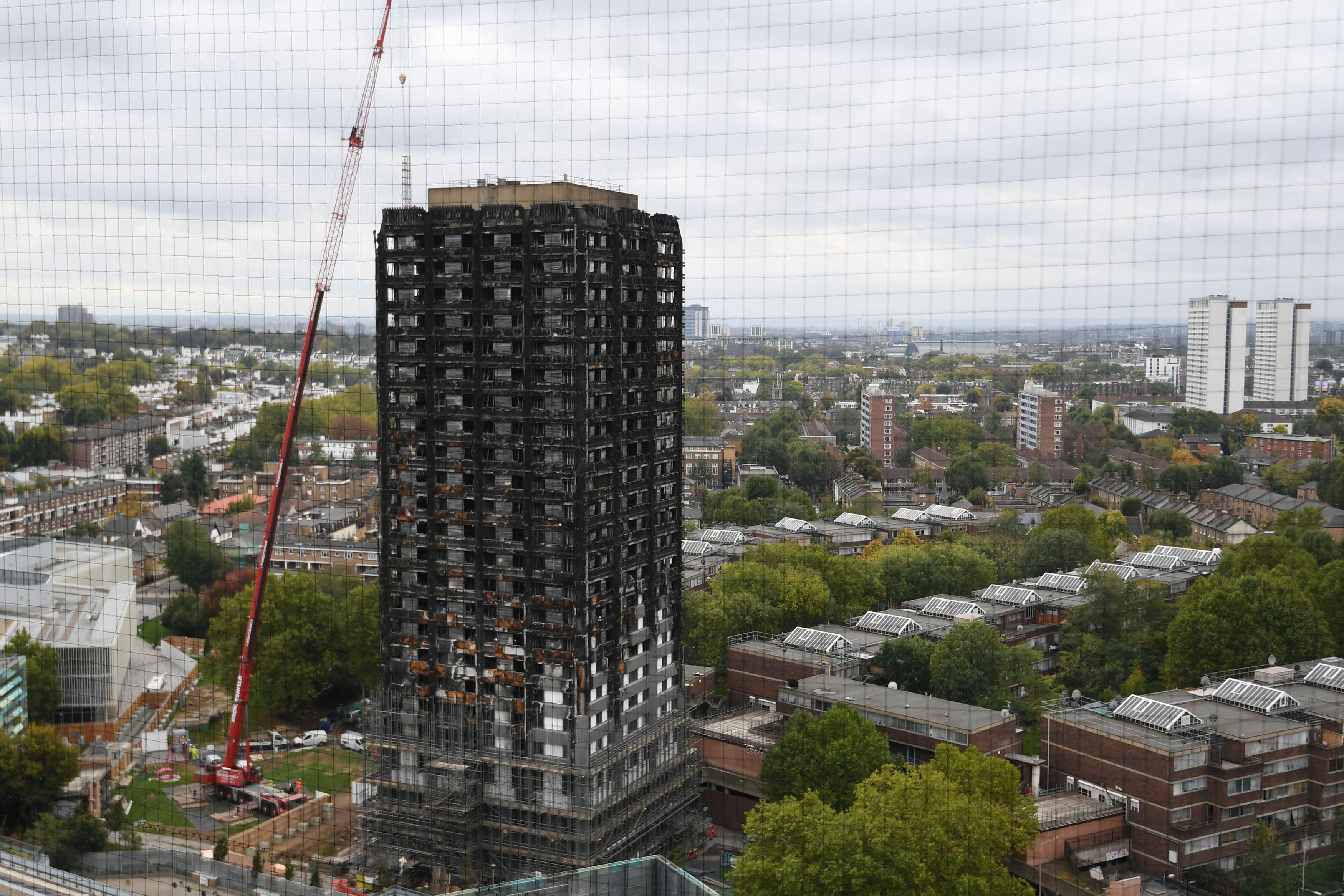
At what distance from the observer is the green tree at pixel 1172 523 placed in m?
13.5

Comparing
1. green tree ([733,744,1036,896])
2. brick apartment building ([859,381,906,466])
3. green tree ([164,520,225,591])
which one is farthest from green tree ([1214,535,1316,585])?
green tree ([164,520,225,591])

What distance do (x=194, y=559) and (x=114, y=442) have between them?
4249 millimetres

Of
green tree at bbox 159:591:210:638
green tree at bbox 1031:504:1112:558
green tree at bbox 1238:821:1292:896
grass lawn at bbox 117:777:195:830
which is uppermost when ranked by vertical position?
green tree at bbox 1031:504:1112:558

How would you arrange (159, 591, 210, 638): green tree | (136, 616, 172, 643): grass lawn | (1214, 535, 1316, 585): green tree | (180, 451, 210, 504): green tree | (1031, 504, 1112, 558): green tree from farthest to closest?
(180, 451, 210, 504): green tree, (1031, 504, 1112, 558): green tree, (159, 591, 210, 638): green tree, (136, 616, 172, 643): grass lawn, (1214, 535, 1316, 585): green tree

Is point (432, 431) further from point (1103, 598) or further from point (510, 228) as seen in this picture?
point (1103, 598)

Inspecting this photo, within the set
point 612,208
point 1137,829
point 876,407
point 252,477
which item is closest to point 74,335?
point 612,208

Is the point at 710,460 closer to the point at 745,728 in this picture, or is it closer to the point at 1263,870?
the point at 745,728

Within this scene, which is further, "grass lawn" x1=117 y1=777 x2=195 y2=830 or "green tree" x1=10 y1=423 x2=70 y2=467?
"green tree" x1=10 y1=423 x2=70 y2=467

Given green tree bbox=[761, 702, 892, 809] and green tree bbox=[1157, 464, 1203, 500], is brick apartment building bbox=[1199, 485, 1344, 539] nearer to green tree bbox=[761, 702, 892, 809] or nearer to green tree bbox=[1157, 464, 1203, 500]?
green tree bbox=[1157, 464, 1203, 500]

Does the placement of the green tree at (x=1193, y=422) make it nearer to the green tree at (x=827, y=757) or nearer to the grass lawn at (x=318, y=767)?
the green tree at (x=827, y=757)

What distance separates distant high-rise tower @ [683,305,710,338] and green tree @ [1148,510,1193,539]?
7.70 metres

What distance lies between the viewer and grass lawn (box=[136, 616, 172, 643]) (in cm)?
1094

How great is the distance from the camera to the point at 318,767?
841 centimetres

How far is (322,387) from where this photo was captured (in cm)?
1524
